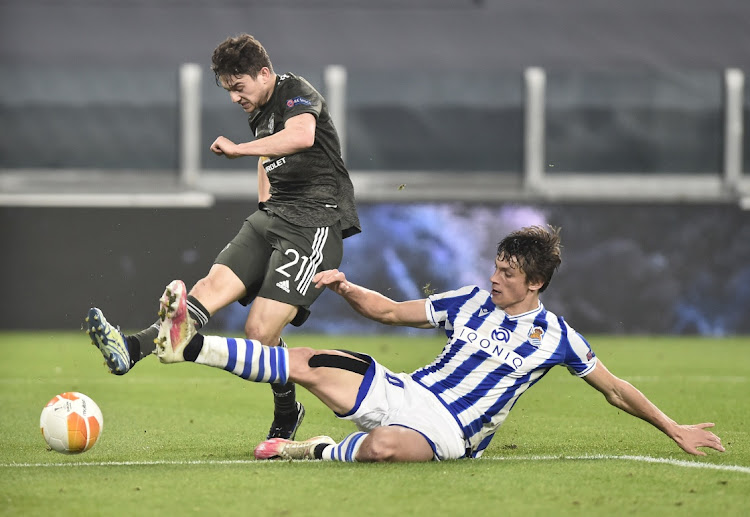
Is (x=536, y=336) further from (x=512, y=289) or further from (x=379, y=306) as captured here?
(x=379, y=306)

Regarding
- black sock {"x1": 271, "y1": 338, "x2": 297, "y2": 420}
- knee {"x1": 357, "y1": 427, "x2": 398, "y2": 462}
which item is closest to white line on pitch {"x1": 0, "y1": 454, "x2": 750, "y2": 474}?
knee {"x1": 357, "y1": 427, "x2": 398, "y2": 462}

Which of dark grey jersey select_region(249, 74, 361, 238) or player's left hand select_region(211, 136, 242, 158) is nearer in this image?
player's left hand select_region(211, 136, 242, 158)

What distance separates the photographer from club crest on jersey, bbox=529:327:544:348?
541 cm

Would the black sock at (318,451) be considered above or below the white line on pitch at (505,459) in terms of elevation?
above

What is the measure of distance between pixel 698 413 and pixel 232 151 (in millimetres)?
3783

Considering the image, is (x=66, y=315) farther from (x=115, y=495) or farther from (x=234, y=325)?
(x=115, y=495)

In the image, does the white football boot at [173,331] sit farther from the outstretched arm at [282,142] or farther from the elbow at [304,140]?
the elbow at [304,140]

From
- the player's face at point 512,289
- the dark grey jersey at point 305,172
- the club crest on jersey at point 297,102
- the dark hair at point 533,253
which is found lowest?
the player's face at point 512,289

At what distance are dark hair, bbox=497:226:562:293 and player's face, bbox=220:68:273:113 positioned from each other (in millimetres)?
1424

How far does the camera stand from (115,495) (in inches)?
176

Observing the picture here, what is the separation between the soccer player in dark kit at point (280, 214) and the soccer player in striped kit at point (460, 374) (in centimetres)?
54

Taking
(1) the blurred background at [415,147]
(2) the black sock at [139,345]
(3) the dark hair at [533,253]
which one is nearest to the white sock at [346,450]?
(2) the black sock at [139,345]

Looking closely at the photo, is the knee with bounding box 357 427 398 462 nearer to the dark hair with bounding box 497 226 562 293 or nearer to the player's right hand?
the player's right hand

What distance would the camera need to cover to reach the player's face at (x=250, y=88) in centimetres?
587
